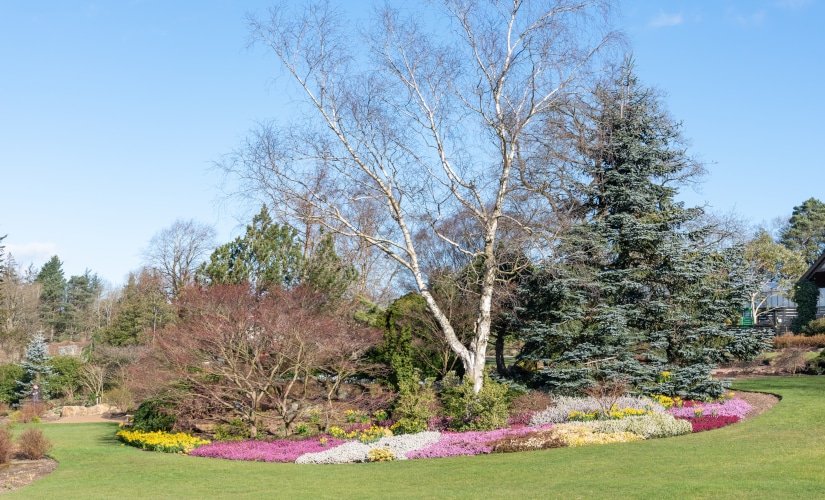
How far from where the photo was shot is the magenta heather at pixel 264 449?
14.1 metres

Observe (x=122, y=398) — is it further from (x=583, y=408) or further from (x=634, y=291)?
(x=634, y=291)

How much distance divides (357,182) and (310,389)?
18.0 feet

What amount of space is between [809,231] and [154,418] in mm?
60045

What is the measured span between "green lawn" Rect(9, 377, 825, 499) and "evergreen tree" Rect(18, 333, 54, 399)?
18.4 metres

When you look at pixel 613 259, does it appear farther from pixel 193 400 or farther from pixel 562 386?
pixel 193 400

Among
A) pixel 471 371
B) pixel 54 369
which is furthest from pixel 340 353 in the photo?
pixel 54 369

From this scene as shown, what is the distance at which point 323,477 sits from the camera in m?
11.3

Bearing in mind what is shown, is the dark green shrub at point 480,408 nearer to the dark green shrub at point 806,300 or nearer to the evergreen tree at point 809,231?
the dark green shrub at point 806,300

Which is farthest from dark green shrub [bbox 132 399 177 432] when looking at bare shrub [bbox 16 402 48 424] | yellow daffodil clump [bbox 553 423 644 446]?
yellow daffodil clump [bbox 553 423 644 446]

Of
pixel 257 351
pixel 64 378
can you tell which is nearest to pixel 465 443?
pixel 257 351

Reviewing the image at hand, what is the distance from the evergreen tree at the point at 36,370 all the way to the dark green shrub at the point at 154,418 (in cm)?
1560

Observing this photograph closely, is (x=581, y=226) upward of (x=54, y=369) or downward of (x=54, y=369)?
upward

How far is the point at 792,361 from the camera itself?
2219 cm

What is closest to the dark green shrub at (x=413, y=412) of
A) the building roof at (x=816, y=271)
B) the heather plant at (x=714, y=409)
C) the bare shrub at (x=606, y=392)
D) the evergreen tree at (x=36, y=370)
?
the bare shrub at (x=606, y=392)
